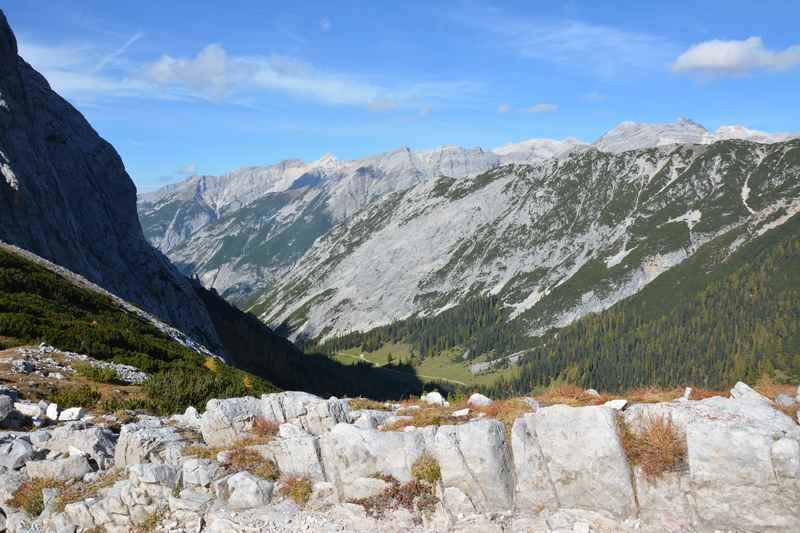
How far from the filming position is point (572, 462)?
14.2 m

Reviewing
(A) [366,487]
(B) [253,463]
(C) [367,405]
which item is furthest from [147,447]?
(C) [367,405]

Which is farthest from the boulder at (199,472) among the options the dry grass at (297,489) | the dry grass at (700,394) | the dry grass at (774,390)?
the dry grass at (774,390)

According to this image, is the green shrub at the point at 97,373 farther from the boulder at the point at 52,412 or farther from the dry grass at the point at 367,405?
the dry grass at the point at 367,405

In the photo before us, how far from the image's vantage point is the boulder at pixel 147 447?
18.2 metres

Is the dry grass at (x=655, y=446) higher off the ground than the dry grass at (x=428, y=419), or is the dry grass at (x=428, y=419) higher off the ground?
the dry grass at (x=655, y=446)

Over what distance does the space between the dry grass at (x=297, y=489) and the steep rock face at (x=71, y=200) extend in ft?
224

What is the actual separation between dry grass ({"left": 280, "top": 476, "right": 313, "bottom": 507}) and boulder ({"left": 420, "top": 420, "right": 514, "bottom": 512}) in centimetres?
384

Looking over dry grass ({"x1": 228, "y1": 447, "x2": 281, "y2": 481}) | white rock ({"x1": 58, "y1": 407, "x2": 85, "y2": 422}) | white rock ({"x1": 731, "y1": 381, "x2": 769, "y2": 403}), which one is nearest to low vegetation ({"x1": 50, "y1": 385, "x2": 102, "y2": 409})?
white rock ({"x1": 58, "y1": 407, "x2": 85, "y2": 422})

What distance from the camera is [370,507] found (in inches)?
591

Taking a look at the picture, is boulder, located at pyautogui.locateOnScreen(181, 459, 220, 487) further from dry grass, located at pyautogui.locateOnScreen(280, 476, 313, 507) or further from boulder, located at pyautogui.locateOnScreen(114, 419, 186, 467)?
dry grass, located at pyautogui.locateOnScreen(280, 476, 313, 507)

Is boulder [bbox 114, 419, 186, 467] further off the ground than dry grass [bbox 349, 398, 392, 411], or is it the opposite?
dry grass [bbox 349, 398, 392, 411]

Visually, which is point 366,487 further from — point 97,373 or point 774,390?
point 97,373

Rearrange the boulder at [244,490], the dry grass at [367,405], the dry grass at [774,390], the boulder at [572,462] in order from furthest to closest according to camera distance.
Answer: the dry grass at [367,405]
the dry grass at [774,390]
the boulder at [244,490]
the boulder at [572,462]

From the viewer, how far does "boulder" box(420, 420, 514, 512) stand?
14.5 m
